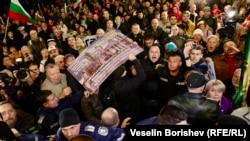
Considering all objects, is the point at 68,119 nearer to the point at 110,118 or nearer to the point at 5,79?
the point at 110,118

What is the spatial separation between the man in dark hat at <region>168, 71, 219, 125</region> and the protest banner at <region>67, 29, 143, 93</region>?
33.2 inches

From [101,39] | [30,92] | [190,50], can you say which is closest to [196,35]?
[190,50]

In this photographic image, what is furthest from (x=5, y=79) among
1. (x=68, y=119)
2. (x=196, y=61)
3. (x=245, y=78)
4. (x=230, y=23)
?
(x=230, y=23)

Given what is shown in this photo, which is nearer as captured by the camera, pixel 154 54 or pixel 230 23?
pixel 154 54

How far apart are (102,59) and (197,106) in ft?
4.31

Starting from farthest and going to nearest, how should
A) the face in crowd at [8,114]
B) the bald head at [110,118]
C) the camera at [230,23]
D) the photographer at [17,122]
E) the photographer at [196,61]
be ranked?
the camera at [230,23] → the photographer at [196,61] → the face in crowd at [8,114] → the photographer at [17,122] → the bald head at [110,118]

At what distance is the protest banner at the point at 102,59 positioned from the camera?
14.6 ft

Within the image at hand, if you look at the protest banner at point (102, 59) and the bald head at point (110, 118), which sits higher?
the protest banner at point (102, 59)

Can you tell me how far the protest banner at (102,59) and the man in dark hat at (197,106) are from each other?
0.84 metres

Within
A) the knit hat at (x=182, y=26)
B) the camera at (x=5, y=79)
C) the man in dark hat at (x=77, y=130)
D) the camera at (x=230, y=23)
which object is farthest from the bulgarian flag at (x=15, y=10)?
the camera at (x=230, y=23)

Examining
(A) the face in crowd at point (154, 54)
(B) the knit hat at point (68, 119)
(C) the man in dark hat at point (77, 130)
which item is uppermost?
(A) the face in crowd at point (154, 54)

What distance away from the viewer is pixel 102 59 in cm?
454

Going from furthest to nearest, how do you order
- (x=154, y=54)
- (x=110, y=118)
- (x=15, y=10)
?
(x=15, y=10)
(x=154, y=54)
(x=110, y=118)

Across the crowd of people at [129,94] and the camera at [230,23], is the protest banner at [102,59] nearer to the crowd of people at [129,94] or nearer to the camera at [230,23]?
the crowd of people at [129,94]
